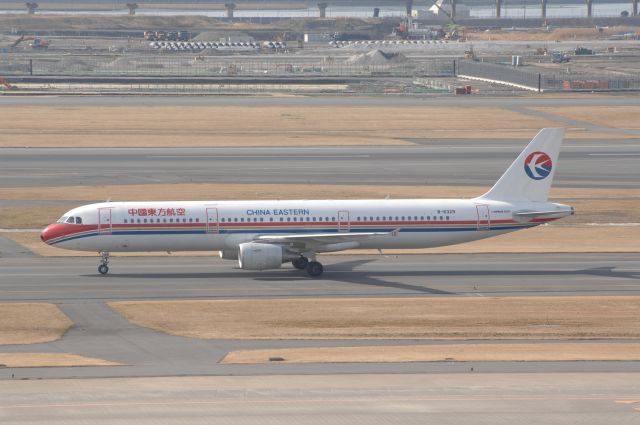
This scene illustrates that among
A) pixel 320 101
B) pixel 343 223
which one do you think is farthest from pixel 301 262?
pixel 320 101

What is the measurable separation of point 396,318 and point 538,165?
18182 mm

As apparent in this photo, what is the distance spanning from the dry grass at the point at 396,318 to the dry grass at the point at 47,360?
6.13m

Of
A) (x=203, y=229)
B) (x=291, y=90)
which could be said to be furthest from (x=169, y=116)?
(x=203, y=229)

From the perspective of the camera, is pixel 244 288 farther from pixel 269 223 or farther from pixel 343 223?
pixel 343 223

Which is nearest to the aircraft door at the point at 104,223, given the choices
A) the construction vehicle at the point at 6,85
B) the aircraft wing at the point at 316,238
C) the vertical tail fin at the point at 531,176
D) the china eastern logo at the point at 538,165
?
the aircraft wing at the point at 316,238

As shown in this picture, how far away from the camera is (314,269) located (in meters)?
62.0

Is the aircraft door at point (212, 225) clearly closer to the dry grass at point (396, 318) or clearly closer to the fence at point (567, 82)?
the dry grass at point (396, 318)

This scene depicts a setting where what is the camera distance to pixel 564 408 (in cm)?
3591

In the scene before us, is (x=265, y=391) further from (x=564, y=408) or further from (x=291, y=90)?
(x=291, y=90)

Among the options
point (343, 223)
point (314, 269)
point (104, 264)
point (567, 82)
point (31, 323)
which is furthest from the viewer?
point (567, 82)

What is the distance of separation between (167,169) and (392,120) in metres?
44.7

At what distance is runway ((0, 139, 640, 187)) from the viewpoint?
313 feet

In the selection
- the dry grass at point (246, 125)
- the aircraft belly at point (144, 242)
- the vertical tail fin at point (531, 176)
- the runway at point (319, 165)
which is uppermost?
the vertical tail fin at point (531, 176)

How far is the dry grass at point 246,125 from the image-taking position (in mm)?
120875
